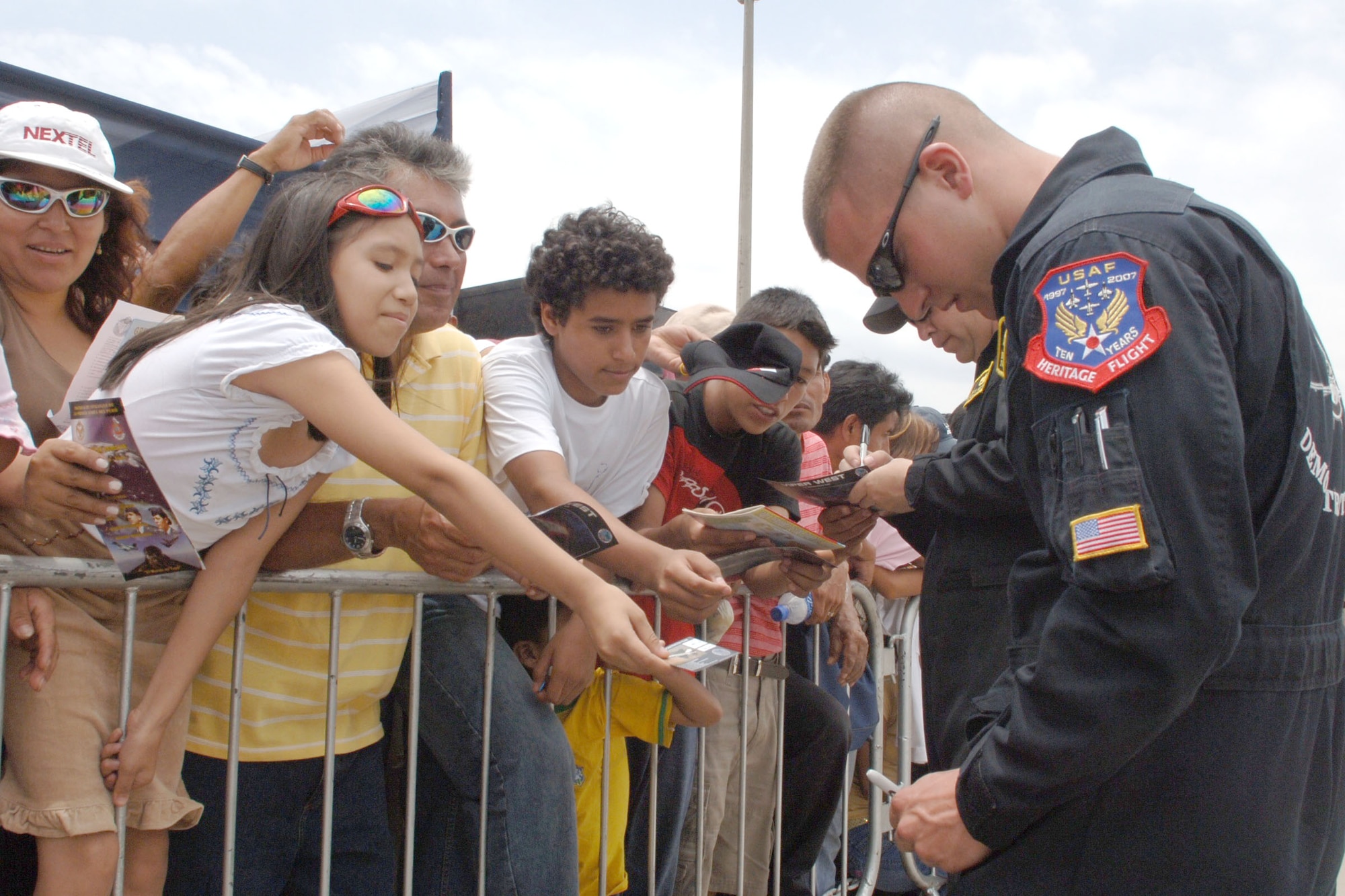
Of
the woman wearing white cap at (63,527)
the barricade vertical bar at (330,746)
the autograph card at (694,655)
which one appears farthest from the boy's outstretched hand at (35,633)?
the autograph card at (694,655)

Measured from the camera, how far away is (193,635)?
1975mm

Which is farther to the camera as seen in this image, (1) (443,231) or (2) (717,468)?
(2) (717,468)

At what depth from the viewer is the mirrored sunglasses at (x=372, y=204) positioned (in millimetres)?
2102

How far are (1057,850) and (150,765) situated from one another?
1.68 m

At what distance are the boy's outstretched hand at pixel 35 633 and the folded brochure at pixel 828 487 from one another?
1733mm

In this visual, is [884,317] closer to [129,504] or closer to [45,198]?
[129,504]

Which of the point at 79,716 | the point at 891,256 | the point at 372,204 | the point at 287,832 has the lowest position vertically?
the point at 287,832

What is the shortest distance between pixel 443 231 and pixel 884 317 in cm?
126

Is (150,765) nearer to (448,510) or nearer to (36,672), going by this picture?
(36,672)

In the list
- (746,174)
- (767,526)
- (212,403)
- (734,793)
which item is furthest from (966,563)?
(746,174)

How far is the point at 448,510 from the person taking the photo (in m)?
1.85

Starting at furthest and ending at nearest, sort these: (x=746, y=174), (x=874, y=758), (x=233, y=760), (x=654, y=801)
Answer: (x=746, y=174), (x=874, y=758), (x=654, y=801), (x=233, y=760)

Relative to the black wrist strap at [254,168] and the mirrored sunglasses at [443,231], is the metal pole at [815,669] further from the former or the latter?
the black wrist strap at [254,168]

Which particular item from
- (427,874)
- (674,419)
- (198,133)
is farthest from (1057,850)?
(198,133)
